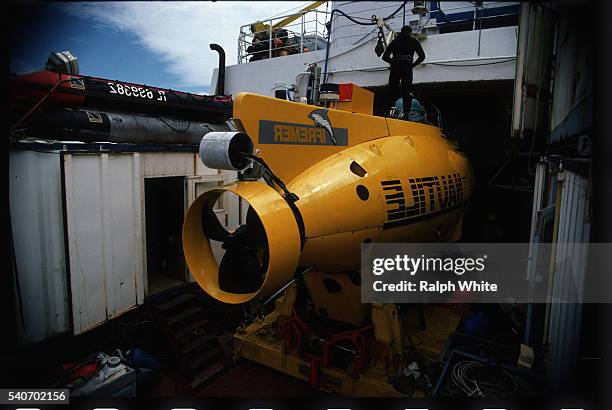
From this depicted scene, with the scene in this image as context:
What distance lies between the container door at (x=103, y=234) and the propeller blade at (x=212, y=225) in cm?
201

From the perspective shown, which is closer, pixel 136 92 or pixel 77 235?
pixel 77 235

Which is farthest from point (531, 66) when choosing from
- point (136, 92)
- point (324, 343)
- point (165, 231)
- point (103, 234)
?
point (165, 231)

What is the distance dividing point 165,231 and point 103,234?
1846 mm

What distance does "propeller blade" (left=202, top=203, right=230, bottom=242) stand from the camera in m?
2.55

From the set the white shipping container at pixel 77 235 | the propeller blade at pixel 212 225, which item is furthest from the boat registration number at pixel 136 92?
the propeller blade at pixel 212 225

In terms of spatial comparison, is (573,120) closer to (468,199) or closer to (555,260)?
(555,260)

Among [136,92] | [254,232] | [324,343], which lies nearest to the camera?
[254,232]

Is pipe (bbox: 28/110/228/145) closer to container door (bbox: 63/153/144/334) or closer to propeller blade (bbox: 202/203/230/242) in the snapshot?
container door (bbox: 63/153/144/334)

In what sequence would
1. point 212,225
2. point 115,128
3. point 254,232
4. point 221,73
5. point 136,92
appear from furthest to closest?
1. point 221,73
2. point 136,92
3. point 115,128
4. point 212,225
5. point 254,232

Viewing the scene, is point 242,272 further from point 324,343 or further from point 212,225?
point 324,343

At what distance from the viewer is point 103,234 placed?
163 inches

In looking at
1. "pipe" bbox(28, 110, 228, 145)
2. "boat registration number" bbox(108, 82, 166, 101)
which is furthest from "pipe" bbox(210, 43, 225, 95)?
"boat registration number" bbox(108, 82, 166, 101)

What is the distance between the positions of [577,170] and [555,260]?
2.65 feet

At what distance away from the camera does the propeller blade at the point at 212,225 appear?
100 inches
